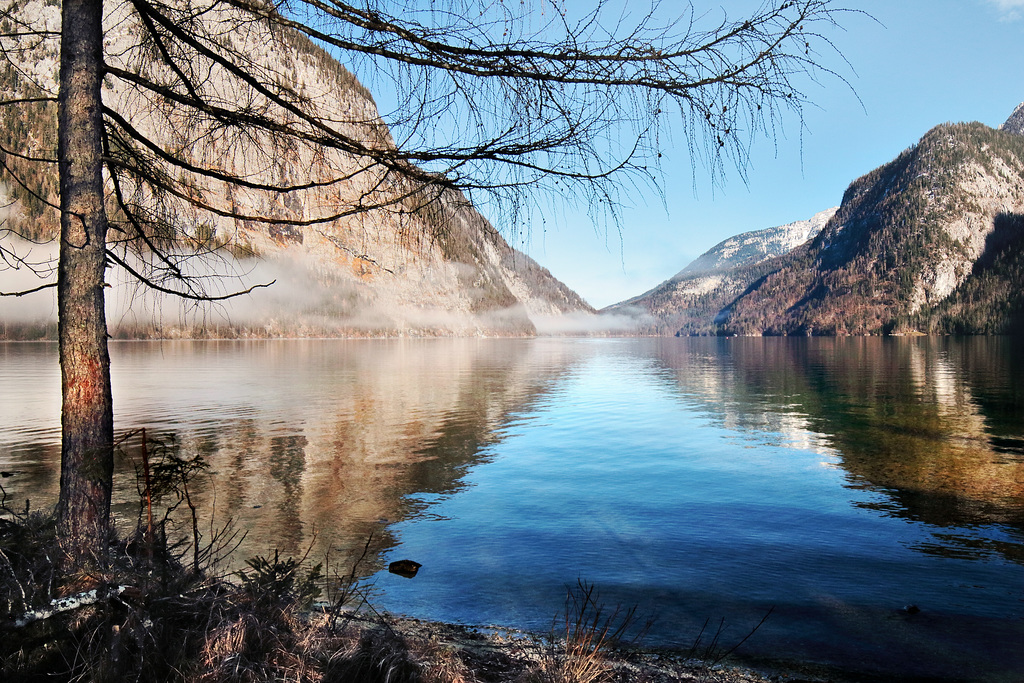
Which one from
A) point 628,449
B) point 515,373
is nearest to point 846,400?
point 628,449

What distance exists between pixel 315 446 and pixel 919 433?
19686mm

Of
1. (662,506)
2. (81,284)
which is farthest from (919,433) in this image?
(81,284)

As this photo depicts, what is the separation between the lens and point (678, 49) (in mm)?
4094

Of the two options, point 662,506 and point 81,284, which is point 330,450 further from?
point 81,284

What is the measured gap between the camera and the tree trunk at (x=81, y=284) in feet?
14.1

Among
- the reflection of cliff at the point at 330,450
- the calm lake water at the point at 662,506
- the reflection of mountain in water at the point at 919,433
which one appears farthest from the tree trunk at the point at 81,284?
the reflection of mountain in water at the point at 919,433

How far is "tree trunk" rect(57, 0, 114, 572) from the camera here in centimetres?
431

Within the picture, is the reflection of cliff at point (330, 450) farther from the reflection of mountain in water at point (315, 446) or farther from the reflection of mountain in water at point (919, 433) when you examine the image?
the reflection of mountain in water at point (919, 433)

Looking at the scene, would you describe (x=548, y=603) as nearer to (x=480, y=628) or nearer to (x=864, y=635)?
(x=480, y=628)

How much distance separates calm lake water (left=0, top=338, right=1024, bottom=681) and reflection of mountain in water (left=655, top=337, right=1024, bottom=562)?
0.11 metres

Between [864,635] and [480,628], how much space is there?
4.36 meters

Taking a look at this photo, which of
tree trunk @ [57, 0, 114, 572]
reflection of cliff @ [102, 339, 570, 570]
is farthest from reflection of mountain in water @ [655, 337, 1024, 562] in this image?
tree trunk @ [57, 0, 114, 572]

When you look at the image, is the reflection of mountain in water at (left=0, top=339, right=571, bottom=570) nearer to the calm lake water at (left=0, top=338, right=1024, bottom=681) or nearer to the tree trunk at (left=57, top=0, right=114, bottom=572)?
the calm lake water at (left=0, top=338, right=1024, bottom=681)

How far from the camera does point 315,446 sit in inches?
747
